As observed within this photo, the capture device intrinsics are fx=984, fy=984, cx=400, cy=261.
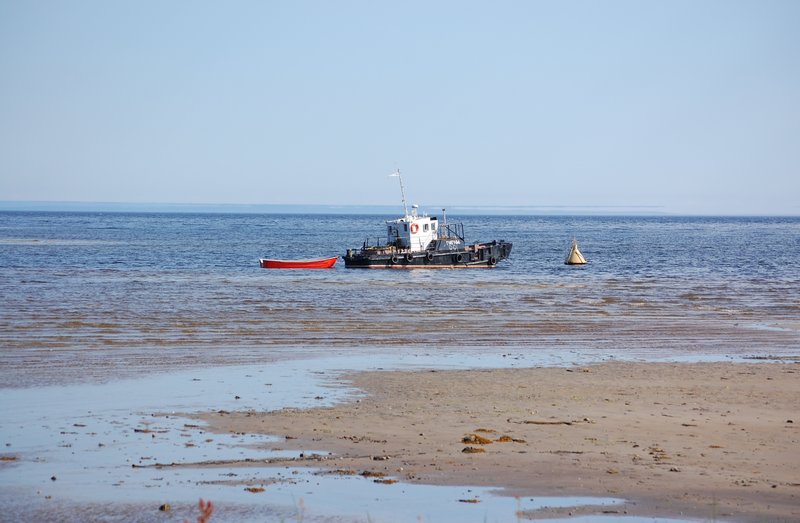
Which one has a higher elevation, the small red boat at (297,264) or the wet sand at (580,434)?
the wet sand at (580,434)

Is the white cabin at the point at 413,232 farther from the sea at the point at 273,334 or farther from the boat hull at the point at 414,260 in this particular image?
the sea at the point at 273,334

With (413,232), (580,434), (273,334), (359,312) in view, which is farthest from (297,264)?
(580,434)

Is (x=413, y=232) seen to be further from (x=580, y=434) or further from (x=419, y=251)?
(x=580, y=434)

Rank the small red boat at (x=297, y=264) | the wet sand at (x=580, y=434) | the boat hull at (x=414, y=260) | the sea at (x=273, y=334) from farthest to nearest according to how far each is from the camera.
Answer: the boat hull at (x=414, y=260), the small red boat at (x=297, y=264), the sea at (x=273, y=334), the wet sand at (x=580, y=434)

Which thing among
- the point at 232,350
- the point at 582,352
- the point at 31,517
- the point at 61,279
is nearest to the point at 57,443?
the point at 31,517

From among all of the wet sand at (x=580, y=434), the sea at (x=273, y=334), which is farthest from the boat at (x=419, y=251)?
the wet sand at (x=580, y=434)

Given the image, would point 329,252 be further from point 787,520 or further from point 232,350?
point 787,520

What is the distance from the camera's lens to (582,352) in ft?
72.4

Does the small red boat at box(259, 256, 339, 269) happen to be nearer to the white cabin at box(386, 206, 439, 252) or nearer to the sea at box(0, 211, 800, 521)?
the sea at box(0, 211, 800, 521)

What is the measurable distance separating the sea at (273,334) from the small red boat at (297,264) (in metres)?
2.44

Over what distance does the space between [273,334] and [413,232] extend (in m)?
36.0

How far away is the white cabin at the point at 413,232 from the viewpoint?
60438 mm

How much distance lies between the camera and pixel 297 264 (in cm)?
5931

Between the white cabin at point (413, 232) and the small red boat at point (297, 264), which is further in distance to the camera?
the white cabin at point (413, 232)
